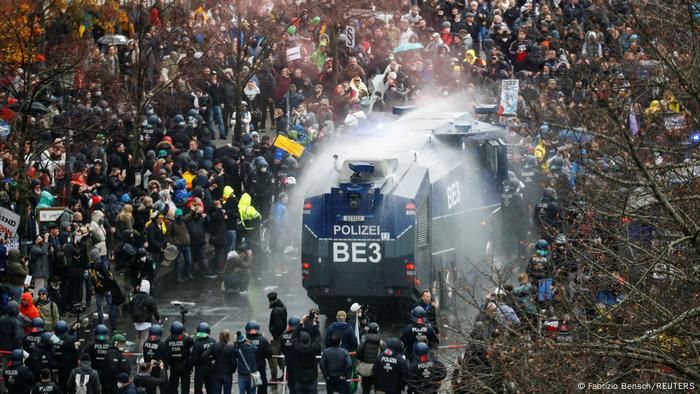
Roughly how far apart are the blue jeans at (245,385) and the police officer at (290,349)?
0.61 metres

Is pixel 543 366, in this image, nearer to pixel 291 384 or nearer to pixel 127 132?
pixel 291 384

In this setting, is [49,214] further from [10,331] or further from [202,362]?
[202,362]

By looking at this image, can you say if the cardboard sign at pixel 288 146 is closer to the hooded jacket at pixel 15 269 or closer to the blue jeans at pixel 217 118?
the blue jeans at pixel 217 118

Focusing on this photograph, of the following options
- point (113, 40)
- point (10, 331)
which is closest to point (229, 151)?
point (113, 40)

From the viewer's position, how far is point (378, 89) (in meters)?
39.3

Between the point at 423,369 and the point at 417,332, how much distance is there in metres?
1.52

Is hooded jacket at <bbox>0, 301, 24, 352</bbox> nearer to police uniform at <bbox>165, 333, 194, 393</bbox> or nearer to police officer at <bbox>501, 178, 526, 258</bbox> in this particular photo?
police uniform at <bbox>165, 333, 194, 393</bbox>

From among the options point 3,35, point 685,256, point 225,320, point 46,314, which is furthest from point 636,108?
point 3,35

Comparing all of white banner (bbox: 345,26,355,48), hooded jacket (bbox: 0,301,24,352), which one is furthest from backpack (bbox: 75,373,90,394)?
white banner (bbox: 345,26,355,48)

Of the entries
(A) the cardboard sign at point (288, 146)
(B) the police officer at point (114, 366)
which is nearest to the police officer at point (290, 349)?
(B) the police officer at point (114, 366)

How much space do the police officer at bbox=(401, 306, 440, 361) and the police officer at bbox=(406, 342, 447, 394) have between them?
3.68 feet

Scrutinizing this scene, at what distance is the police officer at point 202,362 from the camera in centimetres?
2295

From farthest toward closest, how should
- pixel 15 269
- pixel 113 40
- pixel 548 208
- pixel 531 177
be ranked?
1. pixel 113 40
2. pixel 531 177
3. pixel 548 208
4. pixel 15 269

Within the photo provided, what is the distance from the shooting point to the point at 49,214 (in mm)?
28266
